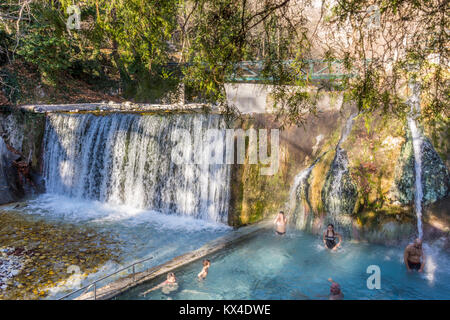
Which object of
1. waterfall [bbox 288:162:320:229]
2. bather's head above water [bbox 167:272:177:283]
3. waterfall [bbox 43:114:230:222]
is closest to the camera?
bather's head above water [bbox 167:272:177:283]

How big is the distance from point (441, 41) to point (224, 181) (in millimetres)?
6333

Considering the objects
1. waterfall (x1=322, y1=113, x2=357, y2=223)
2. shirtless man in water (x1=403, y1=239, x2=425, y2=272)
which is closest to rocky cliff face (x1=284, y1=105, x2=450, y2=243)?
waterfall (x1=322, y1=113, x2=357, y2=223)

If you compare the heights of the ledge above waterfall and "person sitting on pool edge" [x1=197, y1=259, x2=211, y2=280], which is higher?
the ledge above waterfall

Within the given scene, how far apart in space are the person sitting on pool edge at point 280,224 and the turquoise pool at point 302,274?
1.31 ft

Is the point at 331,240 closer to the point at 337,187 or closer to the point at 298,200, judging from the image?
the point at 337,187

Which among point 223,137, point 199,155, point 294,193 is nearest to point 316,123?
point 294,193

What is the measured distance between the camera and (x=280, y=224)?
26.2 ft

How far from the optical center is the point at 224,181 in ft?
29.0
